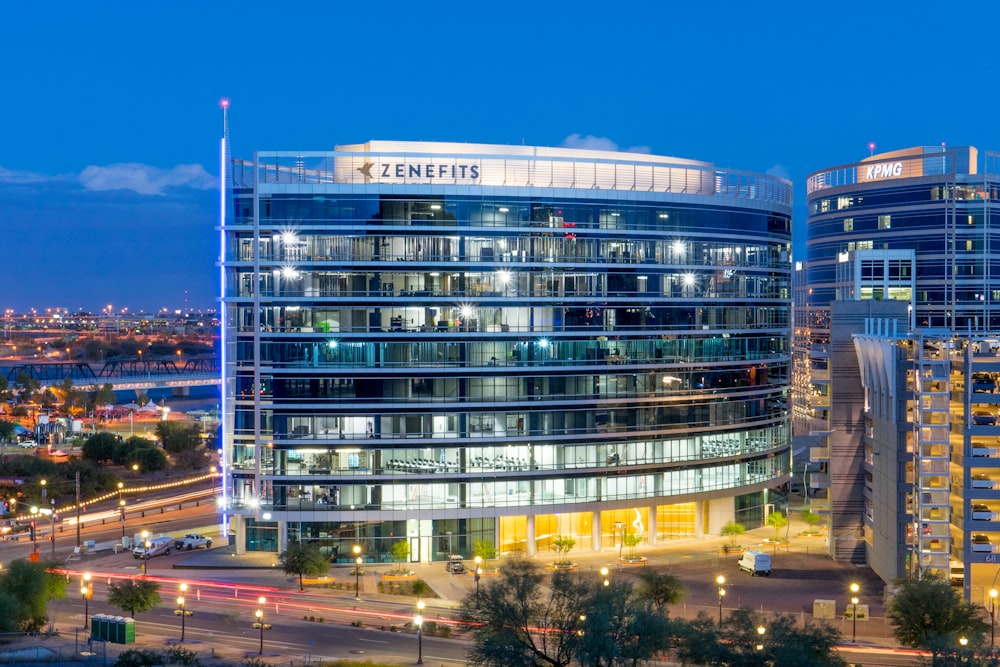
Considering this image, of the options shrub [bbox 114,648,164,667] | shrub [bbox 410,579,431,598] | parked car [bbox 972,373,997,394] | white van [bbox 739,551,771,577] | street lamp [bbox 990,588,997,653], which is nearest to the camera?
shrub [bbox 114,648,164,667]

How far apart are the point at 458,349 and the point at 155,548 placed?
30.2 m

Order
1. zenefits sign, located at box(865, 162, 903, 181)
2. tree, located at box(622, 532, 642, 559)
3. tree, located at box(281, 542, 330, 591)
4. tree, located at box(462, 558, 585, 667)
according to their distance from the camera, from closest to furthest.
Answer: tree, located at box(462, 558, 585, 667)
tree, located at box(281, 542, 330, 591)
tree, located at box(622, 532, 642, 559)
zenefits sign, located at box(865, 162, 903, 181)

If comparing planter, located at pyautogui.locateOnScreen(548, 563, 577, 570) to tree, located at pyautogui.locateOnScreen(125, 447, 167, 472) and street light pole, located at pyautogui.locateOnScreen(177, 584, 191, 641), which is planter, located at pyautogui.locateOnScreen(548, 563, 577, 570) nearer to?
street light pole, located at pyautogui.locateOnScreen(177, 584, 191, 641)

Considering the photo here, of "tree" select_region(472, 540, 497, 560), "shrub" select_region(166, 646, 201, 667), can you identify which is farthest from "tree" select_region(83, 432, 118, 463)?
"shrub" select_region(166, 646, 201, 667)

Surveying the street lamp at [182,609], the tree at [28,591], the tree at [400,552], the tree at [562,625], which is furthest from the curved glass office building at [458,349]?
the tree at [562,625]

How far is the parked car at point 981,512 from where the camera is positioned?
74875 mm

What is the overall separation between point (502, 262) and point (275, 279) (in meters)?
18.2

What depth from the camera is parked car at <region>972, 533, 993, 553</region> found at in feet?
246

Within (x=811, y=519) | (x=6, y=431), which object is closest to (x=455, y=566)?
(x=811, y=519)

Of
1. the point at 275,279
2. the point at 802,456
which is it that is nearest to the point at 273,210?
the point at 275,279

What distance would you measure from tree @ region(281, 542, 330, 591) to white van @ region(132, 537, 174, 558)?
1541 centimetres

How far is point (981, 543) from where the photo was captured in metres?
75.2

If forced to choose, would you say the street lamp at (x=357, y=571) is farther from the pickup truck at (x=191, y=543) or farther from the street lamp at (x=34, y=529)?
the street lamp at (x=34, y=529)

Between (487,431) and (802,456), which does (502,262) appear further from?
(802,456)
